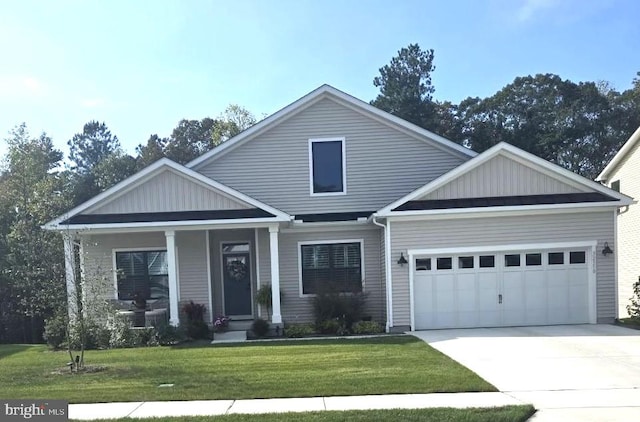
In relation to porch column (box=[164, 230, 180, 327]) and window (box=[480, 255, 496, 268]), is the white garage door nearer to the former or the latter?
window (box=[480, 255, 496, 268])

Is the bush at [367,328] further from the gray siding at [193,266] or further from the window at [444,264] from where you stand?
the gray siding at [193,266]

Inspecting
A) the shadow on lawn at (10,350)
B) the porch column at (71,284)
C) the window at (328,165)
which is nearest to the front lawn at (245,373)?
the shadow on lawn at (10,350)

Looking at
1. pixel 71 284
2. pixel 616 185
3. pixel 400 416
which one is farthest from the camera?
pixel 616 185

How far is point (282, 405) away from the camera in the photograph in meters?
6.65

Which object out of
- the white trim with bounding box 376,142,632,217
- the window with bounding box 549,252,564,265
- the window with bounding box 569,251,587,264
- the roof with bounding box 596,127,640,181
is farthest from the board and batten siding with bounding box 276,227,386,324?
the roof with bounding box 596,127,640,181

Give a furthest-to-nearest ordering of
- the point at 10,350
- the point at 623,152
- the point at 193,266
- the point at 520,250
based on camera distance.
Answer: the point at 623,152 → the point at 193,266 → the point at 520,250 → the point at 10,350

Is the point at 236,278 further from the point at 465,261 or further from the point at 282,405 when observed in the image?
the point at 282,405

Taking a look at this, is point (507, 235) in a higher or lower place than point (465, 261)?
higher

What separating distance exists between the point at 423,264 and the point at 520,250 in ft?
8.60

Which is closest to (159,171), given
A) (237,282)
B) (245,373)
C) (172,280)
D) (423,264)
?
(172,280)

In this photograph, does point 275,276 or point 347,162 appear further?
point 347,162

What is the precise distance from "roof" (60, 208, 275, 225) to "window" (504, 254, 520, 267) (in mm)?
6522

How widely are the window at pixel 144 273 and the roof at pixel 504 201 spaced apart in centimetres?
747

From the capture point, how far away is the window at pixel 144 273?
50.3 ft
